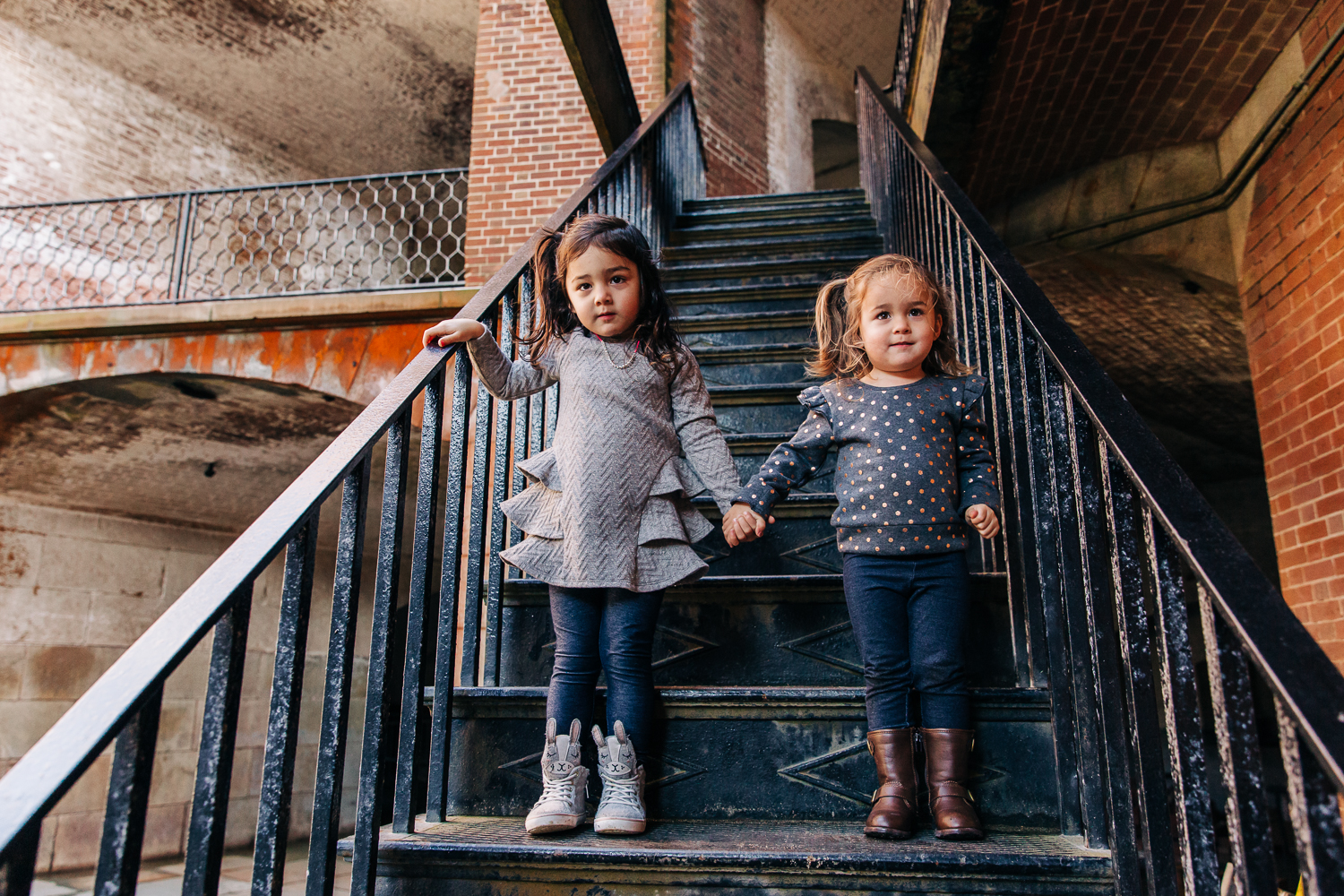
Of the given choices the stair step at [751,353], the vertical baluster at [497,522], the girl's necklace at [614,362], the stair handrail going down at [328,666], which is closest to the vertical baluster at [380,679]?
the stair handrail going down at [328,666]

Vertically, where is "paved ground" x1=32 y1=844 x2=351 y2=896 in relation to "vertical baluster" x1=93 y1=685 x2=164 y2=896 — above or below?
below

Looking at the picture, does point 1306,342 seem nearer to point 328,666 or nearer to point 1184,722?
point 1184,722

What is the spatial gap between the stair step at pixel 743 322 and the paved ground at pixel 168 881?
4050mm

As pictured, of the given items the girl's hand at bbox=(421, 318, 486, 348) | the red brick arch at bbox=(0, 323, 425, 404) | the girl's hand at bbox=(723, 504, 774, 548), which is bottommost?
the girl's hand at bbox=(723, 504, 774, 548)

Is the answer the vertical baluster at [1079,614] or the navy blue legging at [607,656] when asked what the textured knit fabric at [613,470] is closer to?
the navy blue legging at [607,656]

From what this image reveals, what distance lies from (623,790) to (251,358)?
14.3 feet

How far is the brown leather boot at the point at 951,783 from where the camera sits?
140 centimetres

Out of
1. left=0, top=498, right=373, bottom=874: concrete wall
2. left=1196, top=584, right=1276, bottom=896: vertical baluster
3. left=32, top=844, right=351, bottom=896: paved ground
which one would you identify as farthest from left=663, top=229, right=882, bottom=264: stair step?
left=0, top=498, right=373, bottom=874: concrete wall

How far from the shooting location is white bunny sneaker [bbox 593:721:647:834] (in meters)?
1.46

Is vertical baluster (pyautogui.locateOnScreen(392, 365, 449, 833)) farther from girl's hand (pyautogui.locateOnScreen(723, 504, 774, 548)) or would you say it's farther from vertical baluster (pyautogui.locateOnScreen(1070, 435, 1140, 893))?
vertical baluster (pyautogui.locateOnScreen(1070, 435, 1140, 893))

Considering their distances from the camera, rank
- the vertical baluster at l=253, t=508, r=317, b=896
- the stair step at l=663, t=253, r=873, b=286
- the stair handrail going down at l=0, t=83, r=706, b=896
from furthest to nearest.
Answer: the stair step at l=663, t=253, r=873, b=286 → the vertical baluster at l=253, t=508, r=317, b=896 → the stair handrail going down at l=0, t=83, r=706, b=896

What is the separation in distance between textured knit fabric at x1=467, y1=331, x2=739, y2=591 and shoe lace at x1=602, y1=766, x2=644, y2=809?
0.34m

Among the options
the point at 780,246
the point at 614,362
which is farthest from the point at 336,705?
the point at 780,246

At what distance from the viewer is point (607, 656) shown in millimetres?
1635
